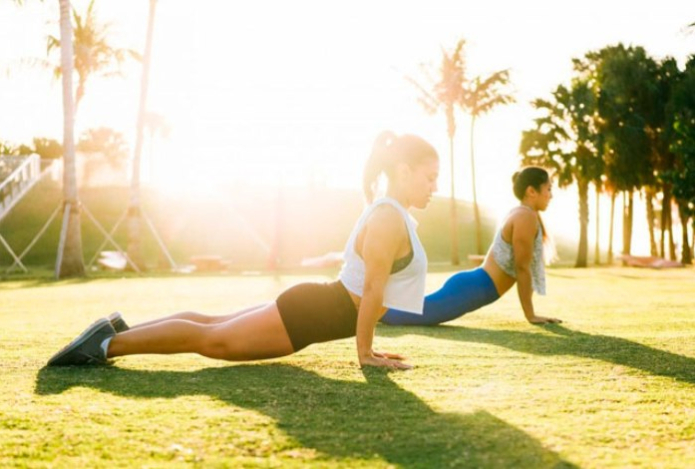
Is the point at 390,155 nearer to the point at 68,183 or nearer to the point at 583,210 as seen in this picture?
the point at 68,183

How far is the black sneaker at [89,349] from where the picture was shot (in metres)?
4.82

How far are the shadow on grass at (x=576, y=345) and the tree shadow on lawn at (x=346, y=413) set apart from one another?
1757mm

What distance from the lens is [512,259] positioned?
8164 millimetres

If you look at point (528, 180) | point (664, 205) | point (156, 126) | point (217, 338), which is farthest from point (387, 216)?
point (156, 126)

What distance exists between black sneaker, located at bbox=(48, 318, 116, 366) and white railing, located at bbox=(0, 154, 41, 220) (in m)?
26.9

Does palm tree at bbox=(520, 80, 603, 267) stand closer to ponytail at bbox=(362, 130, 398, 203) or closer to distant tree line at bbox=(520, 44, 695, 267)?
distant tree line at bbox=(520, 44, 695, 267)

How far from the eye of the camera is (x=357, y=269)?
488 cm

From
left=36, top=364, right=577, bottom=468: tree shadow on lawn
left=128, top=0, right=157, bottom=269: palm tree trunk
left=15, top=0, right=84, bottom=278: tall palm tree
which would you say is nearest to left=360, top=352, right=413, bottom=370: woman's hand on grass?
left=36, top=364, right=577, bottom=468: tree shadow on lawn

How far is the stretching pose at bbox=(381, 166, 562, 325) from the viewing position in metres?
7.98

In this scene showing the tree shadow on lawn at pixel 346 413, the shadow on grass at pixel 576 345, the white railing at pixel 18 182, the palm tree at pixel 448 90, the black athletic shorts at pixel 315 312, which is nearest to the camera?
the tree shadow on lawn at pixel 346 413

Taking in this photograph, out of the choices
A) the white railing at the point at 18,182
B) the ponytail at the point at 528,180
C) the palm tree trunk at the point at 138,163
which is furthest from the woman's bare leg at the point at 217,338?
the white railing at the point at 18,182

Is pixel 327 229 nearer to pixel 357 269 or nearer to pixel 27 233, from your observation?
pixel 27 233

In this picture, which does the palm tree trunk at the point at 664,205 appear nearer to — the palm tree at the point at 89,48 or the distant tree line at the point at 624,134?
the distant tree line at the point at 624,134

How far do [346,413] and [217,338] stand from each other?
59.1 inches
